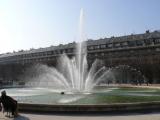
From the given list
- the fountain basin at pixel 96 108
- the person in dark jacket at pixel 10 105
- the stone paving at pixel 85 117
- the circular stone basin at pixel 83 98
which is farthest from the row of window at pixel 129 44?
the person in dark jacket at pixel 10 105

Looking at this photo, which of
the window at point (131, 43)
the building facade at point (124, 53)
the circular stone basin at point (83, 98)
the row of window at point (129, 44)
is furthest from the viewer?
the window at point (131, 43)

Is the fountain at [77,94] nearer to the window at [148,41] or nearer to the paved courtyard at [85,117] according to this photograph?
the paved courtyard at [85,117]

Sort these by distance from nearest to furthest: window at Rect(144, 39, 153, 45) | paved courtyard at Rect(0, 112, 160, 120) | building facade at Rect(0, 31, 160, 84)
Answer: paved courtyard at Rect(0, 112, 160, 120) → building facade at Rect(0, 31, 160, 84) → window at Rect(144, 39, 153, 45)

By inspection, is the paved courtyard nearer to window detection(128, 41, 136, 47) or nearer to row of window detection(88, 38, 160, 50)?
row of window detection(88, 38, 160, 50)

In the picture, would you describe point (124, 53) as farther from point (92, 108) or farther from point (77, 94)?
point (92, 108)

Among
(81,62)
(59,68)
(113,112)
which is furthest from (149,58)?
(113,112)

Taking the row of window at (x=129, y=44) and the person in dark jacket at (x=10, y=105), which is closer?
the person in dark jacket at (x=10, y=105)

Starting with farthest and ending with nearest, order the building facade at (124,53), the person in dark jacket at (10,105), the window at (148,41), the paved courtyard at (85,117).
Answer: the window at (148,41) < the building facade at (124,53) < the person in dark jacket at (10,105) < the paved courtyard at (85,117)

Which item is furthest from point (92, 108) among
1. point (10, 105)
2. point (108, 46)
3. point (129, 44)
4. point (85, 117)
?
point (108, 46)

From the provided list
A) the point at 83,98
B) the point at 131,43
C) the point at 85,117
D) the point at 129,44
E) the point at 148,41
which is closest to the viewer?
the point at 85,117

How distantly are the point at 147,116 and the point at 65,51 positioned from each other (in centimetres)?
10405

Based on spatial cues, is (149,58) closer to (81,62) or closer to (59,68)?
(59,68)

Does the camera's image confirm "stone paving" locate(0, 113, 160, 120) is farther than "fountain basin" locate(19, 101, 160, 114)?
No

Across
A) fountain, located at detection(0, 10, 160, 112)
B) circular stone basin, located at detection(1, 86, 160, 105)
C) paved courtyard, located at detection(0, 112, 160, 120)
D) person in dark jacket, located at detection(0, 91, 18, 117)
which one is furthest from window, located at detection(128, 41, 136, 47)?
person in dark jacket, located at detection(0, 91, 18, 117)
